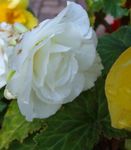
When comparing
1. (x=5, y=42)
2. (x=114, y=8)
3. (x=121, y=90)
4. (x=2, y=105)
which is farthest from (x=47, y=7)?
(x=121, y=90)

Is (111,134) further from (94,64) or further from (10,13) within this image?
(10,13)

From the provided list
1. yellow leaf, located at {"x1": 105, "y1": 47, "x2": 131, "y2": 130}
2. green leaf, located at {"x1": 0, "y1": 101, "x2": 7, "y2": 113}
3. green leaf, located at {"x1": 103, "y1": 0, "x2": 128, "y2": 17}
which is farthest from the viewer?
green leaf, located at {"x1": 103, "y1": 0, "x2": 128, "y2": 17}

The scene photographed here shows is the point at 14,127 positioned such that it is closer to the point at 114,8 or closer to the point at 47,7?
the point at 114,8

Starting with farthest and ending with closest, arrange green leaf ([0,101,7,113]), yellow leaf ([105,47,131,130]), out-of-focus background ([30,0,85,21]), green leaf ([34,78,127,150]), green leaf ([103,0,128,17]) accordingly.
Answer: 1. out-of-focus background ([30,0,85,21])
2. green leaf ([103,0,128,17])
3. green leaf ([0,101,7,113])
4. green leaf ([34,78,127,150])
5. yellow leaf ([105,47,131,130])

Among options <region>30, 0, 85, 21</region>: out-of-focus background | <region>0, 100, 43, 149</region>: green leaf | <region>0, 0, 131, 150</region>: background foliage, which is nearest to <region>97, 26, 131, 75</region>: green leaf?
<region>0, 0, 131, 150</region>: background foliage

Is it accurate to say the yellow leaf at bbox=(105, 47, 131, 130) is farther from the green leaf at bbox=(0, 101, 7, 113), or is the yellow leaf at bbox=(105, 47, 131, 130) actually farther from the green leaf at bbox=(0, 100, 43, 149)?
the green leaf at bbox=(0, 101, 7, 113)

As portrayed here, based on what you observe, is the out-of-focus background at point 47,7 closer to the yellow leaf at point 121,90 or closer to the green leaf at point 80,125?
the green leaf at point 80,125

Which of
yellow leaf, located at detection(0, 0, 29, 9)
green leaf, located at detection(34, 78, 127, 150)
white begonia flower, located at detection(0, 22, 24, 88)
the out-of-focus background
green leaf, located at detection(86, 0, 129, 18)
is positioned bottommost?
the out-of-focus background

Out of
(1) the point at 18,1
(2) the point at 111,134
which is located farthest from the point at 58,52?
(1) the point at 18,1
